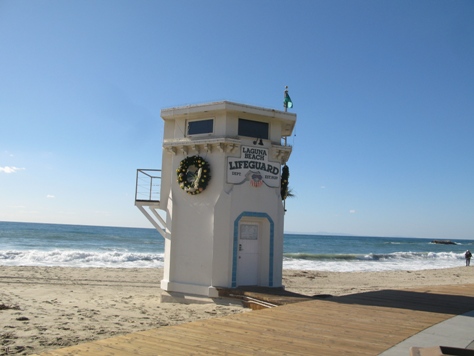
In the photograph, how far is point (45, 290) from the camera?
16438 mm

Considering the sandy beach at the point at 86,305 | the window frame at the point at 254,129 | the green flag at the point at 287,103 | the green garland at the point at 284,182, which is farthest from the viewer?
the green flag at the point at 287,103

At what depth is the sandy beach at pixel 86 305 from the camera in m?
8.02

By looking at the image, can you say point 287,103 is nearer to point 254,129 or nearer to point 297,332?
point 254,129

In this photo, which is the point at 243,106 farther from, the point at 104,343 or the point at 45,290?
the point at 45,290

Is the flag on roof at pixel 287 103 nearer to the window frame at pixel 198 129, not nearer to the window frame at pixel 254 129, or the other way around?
the window frame at pixel 254 129

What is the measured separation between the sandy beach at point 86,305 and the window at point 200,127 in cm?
471

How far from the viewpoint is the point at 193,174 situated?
12164mm

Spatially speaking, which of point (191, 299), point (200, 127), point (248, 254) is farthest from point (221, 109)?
point (191, 299)

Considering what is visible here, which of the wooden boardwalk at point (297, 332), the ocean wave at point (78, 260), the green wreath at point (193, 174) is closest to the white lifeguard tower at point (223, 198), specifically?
the green wreath at point (193, 174)

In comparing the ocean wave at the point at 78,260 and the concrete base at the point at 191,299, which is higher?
the concrete base at the point at 191,299

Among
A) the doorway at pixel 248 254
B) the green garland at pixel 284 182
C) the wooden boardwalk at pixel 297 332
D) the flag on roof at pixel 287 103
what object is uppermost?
the flag on roof at pixel 287 103

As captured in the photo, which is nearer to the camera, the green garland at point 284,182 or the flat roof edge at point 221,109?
the flat roof edge at point 221,109

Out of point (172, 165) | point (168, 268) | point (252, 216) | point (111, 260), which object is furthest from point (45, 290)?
point (111, 260)

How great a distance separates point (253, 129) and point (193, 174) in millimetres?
2108
